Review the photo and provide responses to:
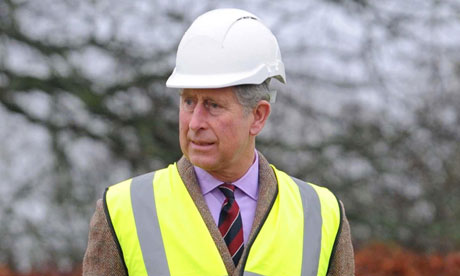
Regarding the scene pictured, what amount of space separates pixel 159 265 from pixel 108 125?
17.4 ft

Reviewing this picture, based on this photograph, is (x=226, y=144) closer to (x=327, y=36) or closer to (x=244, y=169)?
(x=244, y=169)

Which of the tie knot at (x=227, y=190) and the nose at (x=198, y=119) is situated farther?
the tie knot at (x=227, y=190)

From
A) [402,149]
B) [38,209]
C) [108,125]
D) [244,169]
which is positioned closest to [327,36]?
[402,149]

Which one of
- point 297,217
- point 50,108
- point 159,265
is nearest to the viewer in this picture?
point 159,265

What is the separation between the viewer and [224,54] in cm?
347

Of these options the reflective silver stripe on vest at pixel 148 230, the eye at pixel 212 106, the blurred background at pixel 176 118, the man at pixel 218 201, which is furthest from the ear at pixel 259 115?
the blurred background at pixel 176 118

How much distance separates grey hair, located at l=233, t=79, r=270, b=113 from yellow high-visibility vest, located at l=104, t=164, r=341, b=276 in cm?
35

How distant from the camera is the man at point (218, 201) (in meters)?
3.42

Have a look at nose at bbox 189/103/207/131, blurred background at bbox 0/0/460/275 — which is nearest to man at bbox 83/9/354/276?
nose at bbox 189/103/207/131

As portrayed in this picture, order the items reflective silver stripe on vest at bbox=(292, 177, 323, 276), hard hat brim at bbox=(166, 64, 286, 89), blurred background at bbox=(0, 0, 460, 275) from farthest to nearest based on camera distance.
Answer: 1. blurred background at bbox=(0, 0, 460, 275)
2. reflective silver stripe on vest at bbox=(292, 177, 323, 276)
3. hard hat brim at bbox=(166, 64, 286, 89)

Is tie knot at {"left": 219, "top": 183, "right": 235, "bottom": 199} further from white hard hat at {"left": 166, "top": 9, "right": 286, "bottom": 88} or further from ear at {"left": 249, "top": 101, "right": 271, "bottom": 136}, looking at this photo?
white hard hat at {"left": 166, "top": 9, "right": 286, "bottom": 88}

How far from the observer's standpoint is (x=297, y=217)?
363cm

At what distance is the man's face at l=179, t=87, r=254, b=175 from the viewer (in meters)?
3.42

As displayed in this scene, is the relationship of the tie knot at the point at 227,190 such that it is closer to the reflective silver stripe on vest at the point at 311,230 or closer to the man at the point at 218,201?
the man at the point at 218,201
